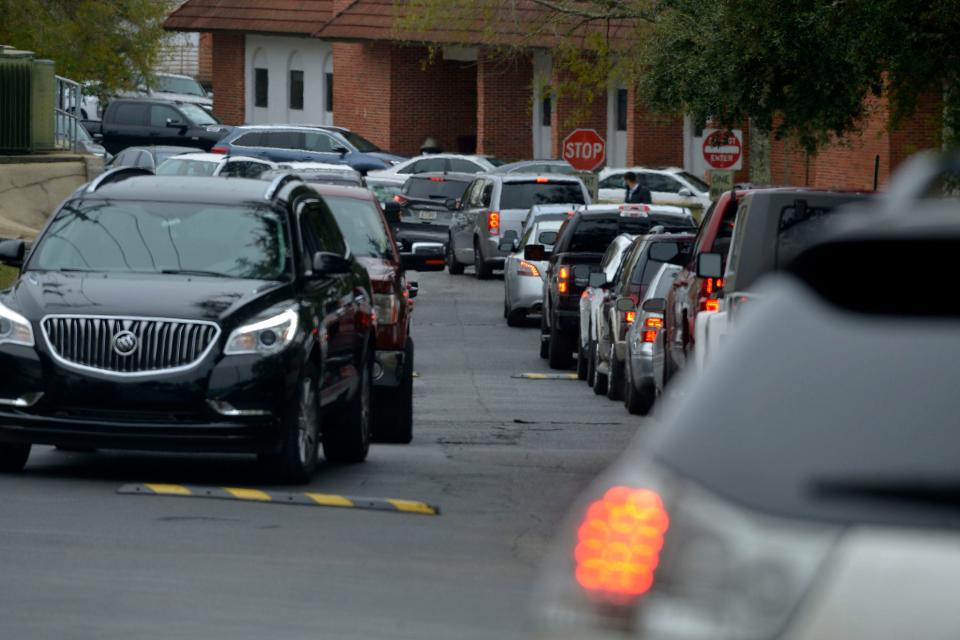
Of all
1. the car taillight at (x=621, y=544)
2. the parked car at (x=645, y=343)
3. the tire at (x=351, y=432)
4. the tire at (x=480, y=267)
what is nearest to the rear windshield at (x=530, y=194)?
the tire at (x=480, y=267)

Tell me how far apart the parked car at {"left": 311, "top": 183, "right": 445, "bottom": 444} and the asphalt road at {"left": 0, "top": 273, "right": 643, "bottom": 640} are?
0.29 m

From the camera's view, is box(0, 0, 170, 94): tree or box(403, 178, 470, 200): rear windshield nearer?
box(403, 178, 470, 200): rear windshield

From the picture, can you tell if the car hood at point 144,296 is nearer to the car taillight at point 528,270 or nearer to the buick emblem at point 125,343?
the buick emblem at point 125,343

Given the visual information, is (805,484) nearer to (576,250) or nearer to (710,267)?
(710,267)

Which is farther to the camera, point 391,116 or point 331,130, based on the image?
point 391,116

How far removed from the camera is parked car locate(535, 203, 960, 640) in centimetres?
319

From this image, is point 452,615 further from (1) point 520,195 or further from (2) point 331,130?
(2) point 331,130

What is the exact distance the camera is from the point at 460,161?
52.9 meters

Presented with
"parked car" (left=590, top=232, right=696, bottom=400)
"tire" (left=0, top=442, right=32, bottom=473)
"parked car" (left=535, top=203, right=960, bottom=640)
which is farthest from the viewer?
"parked car" (left=590, top=232, right=696, bottom=400)

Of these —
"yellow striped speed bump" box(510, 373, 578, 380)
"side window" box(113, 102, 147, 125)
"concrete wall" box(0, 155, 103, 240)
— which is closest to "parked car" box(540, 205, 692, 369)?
"yellow striped speed bump" box(510, 373, 578, 380)

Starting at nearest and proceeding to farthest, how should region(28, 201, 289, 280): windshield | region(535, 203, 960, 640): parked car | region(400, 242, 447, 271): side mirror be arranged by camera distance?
region(535, 203, 960, 640): parked car, region(28, 201, 289, 280): windshield, region(400, 242, 447, 271): side mirror

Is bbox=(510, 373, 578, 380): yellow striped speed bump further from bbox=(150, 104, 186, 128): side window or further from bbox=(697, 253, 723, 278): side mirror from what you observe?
bbox=(150, 104, 186, 128): side window

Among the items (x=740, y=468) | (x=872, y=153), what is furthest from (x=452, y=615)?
(x=872, y=153)

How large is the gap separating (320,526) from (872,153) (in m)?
35.3
